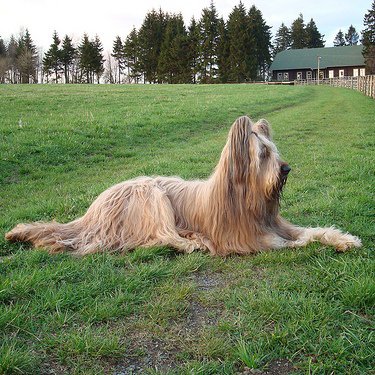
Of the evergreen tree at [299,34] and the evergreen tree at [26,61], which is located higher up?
the evergreen tree at [299,34]

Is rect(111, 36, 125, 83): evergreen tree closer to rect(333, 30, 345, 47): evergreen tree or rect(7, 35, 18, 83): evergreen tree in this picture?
rect(7, 35, 18, 83): evergreen tree

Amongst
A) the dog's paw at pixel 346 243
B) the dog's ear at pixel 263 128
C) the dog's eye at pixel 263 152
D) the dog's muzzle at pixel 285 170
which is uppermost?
the dog's ear at pixel 263 128

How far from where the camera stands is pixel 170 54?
85188 mm

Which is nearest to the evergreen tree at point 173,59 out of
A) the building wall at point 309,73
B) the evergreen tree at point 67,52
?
the evergreen tree at point 67,52

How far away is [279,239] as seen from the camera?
505 cm

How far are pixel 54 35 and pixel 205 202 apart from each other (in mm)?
94582

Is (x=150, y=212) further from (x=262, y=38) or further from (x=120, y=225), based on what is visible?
(x=262, y=38)

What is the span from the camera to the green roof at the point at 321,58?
9709 cm

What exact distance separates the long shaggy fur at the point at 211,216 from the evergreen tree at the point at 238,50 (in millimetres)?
78697

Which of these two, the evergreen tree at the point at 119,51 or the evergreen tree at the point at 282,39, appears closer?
the evergreen tree at the point at 119,51

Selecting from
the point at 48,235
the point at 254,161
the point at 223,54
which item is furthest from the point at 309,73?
the point at 48,235

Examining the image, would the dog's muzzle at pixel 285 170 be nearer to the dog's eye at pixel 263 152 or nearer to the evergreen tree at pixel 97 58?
the dog's eye at pixel 263 152

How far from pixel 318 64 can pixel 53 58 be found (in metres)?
57.0

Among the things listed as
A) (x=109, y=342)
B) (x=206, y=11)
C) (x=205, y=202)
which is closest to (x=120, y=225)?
(x=205, y=202)
